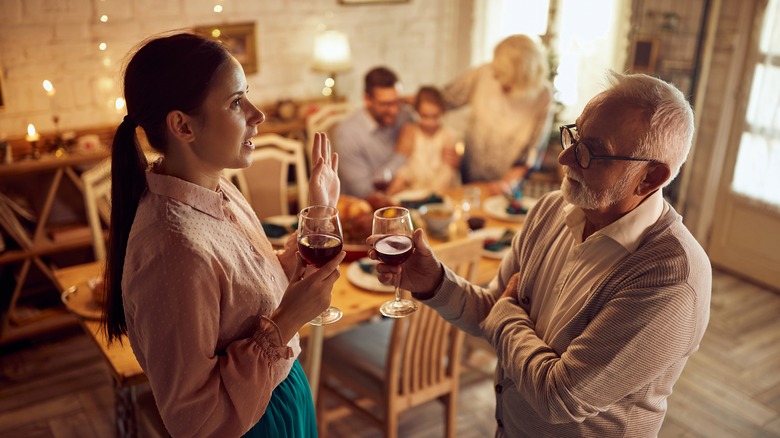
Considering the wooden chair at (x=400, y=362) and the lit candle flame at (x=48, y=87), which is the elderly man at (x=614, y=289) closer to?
the wooden chair at (x=400, y=362)

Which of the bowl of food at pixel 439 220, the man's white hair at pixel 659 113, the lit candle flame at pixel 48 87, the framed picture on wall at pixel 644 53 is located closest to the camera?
the man's white hair at pixel 659 113

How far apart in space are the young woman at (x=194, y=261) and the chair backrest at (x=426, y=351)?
975 mm

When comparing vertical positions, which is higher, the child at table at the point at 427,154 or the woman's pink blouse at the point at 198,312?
the woman's pink blouse at the point at 198,312

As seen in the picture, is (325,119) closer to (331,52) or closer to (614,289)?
(331,52)

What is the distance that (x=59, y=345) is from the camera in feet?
11.5

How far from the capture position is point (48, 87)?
3646 mm

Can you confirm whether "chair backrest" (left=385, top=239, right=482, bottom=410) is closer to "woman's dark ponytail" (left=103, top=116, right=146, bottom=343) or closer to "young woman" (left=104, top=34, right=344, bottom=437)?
"young woman" (left=104, top=34, right=344, bottom=437)

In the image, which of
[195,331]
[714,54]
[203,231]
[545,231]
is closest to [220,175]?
[203,231]

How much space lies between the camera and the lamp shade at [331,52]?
14.6ft

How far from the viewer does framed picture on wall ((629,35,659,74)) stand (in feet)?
14.0

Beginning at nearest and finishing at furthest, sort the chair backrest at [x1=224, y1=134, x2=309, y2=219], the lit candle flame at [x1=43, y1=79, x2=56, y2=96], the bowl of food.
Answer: the bowl of food < the chair backrest at [x1=224, y1=134, x2=309, y2=219] < the lit candle flame at [x1=43, y1=79, x2=56, y2=96]

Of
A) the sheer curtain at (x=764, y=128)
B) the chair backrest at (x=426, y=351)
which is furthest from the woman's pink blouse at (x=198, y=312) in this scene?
the sheer curtain at (x=764, y=128)

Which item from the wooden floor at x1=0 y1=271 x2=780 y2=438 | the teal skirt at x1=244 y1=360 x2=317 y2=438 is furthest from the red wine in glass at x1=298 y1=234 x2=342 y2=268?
the wooden floor at x1=0 y1=271 x2=780 y2=438

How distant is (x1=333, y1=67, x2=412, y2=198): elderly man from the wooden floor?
1.26m
